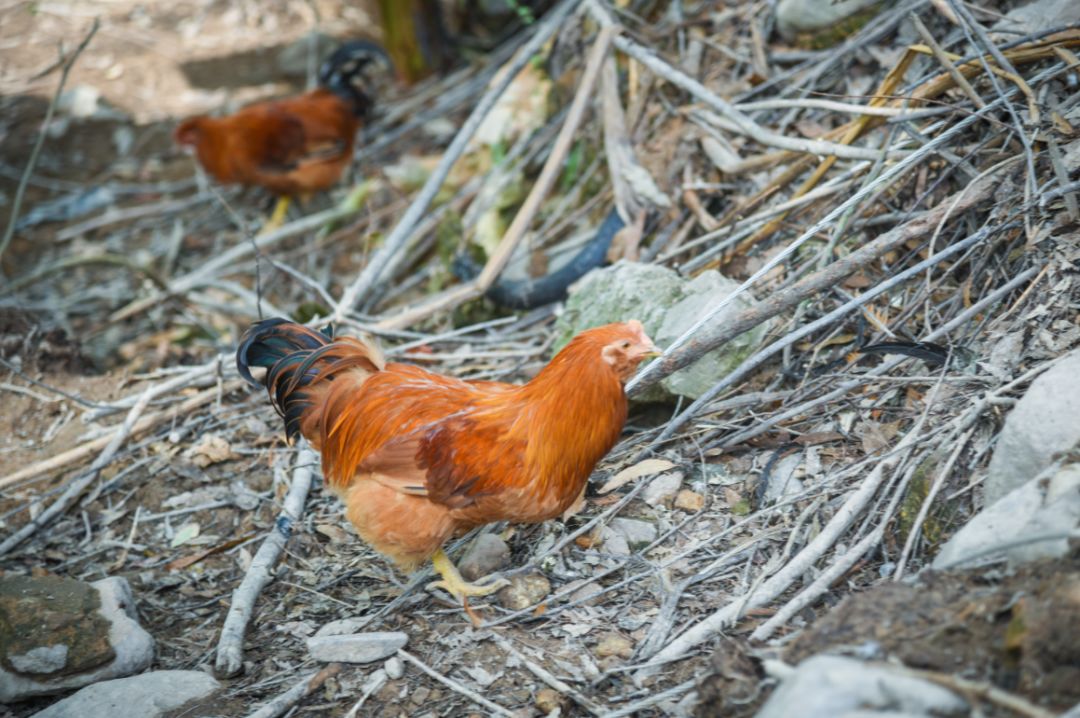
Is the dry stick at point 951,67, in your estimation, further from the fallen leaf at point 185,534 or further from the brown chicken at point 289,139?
the brown chicken at point 289,139

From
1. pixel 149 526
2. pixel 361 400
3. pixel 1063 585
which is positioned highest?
pixel 1063 585

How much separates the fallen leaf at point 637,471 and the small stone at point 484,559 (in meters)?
0.48

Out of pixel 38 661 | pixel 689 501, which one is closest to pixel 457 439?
pixel 689 501

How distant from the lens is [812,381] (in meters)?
3.52

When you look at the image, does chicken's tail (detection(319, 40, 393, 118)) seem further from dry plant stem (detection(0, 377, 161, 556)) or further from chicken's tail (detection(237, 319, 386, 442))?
chicken's tail (detection(237, 319, 386, 442))

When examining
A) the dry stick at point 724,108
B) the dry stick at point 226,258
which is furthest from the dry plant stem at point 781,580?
the dry stick at point 226,258

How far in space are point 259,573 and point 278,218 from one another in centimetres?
438

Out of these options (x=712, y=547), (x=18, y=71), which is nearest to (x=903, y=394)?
(x=712, y=547)

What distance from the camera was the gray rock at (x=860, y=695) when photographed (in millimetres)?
1914

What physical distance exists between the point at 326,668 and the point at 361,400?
102 centimetres

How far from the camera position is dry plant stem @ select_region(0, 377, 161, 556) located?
404 centimetres

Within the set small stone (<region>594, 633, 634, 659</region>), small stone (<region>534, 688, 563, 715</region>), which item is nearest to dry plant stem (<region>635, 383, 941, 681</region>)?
small stone (<region>594, 633, 634, 659</region>)

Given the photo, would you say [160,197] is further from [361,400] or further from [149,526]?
[361,400]

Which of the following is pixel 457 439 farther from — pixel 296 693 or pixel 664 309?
pixel 664 309
